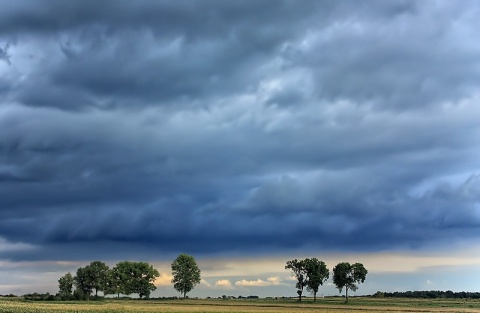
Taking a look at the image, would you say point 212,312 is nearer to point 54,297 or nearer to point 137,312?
point 137,312

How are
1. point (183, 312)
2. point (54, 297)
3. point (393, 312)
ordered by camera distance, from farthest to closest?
point (54, 297)
point (393, 312)
point (183, 312)

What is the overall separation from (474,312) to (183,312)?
62.5 meters

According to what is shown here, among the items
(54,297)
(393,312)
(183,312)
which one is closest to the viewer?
(183,312)

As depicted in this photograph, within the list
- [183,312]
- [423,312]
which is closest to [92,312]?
[183,312]

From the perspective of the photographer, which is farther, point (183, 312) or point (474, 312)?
point (474, 312)

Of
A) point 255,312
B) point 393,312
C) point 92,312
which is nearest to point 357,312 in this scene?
point 393,312

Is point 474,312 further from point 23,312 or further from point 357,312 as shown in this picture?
point 23,312

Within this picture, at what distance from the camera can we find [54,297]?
184 metres

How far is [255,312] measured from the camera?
102250mm

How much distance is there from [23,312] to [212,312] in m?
35.3

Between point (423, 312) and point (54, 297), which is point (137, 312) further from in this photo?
point (54, 297)

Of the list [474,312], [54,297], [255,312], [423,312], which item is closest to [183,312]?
[255,312]

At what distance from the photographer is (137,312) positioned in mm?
99062

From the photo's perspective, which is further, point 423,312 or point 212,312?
point 423,312
